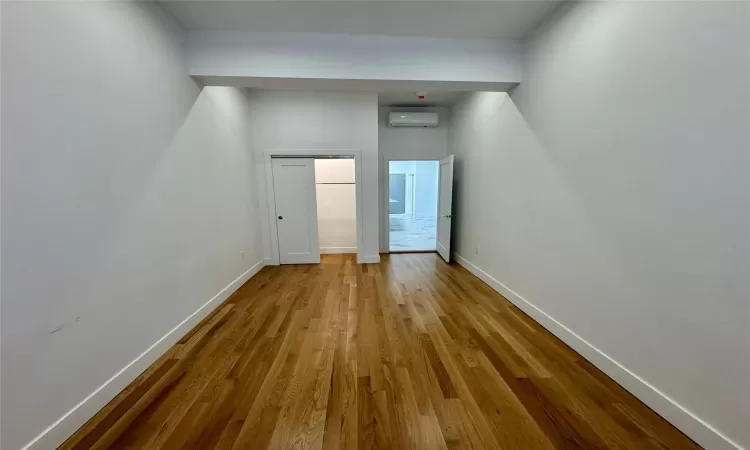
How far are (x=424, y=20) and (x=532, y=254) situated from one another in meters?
2.49

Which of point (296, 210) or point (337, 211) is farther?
point (337, 211)

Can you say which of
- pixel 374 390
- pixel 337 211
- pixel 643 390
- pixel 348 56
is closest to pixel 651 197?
pixel 643 390

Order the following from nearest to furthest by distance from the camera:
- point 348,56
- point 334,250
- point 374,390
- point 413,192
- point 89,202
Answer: point 89,202 → point 374,390 → point 348,56 → point 334,250 → point 413,192

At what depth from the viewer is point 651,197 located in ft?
5.25

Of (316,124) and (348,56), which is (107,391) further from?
(316,124)

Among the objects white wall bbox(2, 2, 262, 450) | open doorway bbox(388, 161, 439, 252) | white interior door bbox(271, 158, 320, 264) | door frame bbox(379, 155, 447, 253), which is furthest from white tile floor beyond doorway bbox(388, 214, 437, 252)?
white wall bbox(2, 2, 262, 450)

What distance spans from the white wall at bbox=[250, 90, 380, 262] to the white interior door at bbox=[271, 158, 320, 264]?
23 cm

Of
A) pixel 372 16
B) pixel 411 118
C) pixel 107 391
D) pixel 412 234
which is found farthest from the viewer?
pixel 412 234

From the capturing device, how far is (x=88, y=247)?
1.60 m

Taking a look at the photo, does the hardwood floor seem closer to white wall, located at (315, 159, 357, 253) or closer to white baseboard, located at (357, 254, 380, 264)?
white baseboard, located at (357, 254, 380, 264)

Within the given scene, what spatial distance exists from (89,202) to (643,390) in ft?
11.8

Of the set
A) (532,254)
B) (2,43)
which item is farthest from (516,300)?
(2,43)

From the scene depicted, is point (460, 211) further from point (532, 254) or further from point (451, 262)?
point (532, 254)

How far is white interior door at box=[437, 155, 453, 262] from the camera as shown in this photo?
4.68 m
